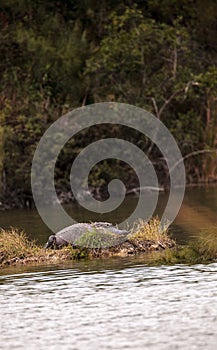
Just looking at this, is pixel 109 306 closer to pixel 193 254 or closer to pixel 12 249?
pixel 193 254

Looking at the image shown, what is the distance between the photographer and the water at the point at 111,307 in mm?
11117

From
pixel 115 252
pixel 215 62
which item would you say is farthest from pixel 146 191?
pixel 115 252

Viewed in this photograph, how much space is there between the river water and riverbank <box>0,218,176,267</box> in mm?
549

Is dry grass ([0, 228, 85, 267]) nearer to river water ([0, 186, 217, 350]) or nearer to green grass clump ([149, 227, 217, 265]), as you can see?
river water ([0, 186, 217, 350])

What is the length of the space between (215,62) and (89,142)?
8.05 meters

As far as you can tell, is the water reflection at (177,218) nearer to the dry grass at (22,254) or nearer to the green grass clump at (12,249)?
the dry grass at (22,254)

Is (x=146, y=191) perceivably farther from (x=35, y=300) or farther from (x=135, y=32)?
(x=35, y=300)

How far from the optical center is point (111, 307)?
12820 millimetres

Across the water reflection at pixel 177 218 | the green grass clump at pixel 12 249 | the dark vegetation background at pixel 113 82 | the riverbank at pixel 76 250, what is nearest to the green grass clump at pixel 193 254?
the riverbank at pixel 76 250

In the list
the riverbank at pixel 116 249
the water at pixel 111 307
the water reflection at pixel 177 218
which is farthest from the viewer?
the water reflection at pixel 177 218

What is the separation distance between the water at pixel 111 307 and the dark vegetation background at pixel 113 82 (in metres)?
16.0

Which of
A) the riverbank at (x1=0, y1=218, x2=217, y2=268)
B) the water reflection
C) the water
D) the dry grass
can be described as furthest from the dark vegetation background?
the water

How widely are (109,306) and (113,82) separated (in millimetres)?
23583

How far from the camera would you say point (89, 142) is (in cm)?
3266
